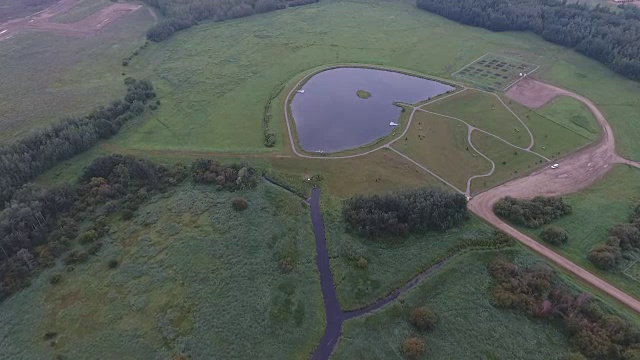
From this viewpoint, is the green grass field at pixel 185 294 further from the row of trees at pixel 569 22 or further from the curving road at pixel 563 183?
the row of trees at pixel 569 22

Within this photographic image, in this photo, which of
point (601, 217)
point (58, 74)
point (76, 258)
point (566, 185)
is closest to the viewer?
point (76, 258)

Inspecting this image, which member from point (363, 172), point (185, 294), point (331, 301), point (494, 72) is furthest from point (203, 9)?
point (331, 301)

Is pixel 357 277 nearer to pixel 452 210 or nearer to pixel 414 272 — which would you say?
pixel 414 272

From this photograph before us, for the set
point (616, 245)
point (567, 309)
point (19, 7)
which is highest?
point (19, 7)

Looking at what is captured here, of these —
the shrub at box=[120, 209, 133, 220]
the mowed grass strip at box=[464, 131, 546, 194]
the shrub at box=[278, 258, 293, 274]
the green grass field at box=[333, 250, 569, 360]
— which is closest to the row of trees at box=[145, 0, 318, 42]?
the shrub at box=[120, 209, 133, 220]

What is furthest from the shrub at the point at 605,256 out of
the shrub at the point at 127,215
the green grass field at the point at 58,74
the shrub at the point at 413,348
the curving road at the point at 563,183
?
the green grass field at the point at 58,74

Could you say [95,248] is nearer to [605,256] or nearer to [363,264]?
[363,264]

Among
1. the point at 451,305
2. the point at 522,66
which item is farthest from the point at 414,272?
the point at 522,66
